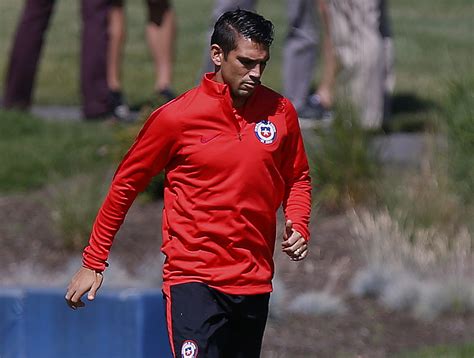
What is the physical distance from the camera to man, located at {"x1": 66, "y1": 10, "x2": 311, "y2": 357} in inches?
168

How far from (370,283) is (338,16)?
283 cm

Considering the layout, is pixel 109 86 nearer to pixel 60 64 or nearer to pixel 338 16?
pixel 338 16

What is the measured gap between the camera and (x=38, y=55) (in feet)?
34.0

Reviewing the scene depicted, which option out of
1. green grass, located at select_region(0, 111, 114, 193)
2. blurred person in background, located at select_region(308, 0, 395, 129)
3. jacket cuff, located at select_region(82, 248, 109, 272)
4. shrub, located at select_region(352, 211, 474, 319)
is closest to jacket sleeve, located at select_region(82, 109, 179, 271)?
jacket cuff, located at select_region(82, 248, 109, 272)

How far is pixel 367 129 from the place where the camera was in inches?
316

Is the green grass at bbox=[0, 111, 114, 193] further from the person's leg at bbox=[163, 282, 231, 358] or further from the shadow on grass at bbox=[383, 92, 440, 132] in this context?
the person's leg at bbox=[163, 282, 231, 358]

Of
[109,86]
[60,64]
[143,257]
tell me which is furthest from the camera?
[60,64]

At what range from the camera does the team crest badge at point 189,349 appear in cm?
429

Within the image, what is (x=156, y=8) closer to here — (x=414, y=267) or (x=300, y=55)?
(x=300, y=55)

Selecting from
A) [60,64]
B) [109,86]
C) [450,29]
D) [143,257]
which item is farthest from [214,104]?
[450,29]

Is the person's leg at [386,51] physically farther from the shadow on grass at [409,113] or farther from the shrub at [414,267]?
the shrub at [414,267]

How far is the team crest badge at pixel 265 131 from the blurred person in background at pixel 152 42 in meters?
5.53

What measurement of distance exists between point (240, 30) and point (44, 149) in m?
5.01

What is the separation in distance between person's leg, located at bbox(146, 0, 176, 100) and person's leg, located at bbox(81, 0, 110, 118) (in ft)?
1.09
